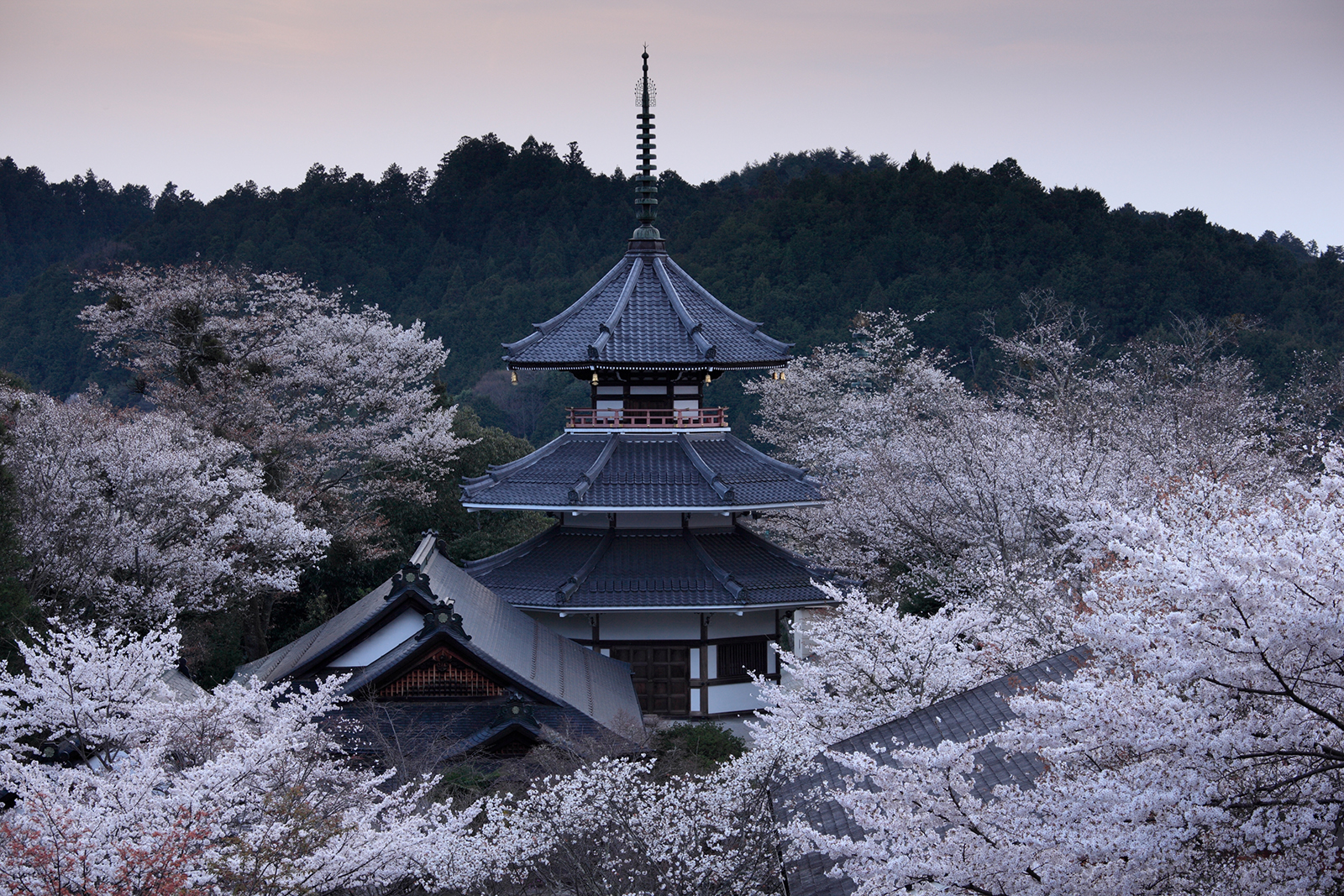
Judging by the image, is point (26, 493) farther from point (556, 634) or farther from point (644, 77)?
point (644, 77)

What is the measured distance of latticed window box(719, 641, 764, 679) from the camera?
19828mm

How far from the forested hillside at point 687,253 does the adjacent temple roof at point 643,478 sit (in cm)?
3225

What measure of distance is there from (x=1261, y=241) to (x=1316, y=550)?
2326 inches

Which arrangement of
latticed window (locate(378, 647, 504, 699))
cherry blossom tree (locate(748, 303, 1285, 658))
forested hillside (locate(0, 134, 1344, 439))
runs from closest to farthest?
1. latticed window (locate(378, 647, 504, 699))
2. cherry blossom tree (locate(748, 303, 1285, 658))
3. forested hillside (locate(0, 134, 1344, 439))

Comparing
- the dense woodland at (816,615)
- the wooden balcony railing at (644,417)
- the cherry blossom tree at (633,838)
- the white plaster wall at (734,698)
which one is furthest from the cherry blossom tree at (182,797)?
the wooden balcony railing at (644,417)

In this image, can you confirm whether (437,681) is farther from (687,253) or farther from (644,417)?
(687,253)

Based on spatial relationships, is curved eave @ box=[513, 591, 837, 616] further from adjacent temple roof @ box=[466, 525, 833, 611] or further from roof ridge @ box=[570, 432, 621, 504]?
roof ridge @ box=[570, 432, 621, 504]

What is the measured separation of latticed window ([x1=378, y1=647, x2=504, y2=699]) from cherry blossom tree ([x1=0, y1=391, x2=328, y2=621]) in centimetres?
523

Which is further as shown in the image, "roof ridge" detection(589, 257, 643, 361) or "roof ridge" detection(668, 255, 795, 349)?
"roof ridge" detection(668, 255, 795, 349)

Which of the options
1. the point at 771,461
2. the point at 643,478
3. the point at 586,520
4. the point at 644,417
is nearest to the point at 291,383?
the point at 586,520

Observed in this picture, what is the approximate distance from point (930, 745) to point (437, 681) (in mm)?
7161

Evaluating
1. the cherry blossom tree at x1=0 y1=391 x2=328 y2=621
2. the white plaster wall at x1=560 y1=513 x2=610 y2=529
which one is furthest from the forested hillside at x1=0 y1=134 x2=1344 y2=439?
the white plaster wall at x1=560 y1=513 x2=610 y2=529

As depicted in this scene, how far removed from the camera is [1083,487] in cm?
1814

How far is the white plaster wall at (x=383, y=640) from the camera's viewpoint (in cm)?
1580
